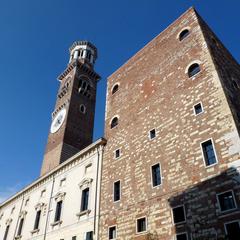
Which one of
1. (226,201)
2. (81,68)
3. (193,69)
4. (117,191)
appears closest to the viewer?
(226,201)

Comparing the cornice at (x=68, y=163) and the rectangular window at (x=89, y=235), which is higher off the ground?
the cornice at (x=68, y=163)

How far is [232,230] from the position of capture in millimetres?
10383

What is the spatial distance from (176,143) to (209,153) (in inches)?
82.6

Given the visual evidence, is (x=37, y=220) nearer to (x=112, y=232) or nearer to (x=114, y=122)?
(x=112, y=232)

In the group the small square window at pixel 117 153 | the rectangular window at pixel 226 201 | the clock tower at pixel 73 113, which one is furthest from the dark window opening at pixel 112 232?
the clock tower at pixel 73 113

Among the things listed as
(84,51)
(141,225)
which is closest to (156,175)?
(141,225)

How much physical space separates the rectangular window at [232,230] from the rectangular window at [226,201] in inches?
24.3

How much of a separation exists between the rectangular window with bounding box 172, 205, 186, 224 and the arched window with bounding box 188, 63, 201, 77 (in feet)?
25.6

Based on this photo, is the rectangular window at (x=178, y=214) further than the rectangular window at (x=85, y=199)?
No

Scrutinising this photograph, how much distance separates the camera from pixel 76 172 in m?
20.9

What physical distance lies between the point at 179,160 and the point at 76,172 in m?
9.82

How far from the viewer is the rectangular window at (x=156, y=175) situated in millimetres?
14484

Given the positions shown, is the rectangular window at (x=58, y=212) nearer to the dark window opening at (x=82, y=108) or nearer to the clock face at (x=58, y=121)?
the clock face at (x=58, y=121)

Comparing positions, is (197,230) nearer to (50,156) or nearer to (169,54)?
(169,54)
